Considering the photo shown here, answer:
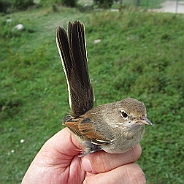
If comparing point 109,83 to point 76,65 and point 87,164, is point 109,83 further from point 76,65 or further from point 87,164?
point 87,164

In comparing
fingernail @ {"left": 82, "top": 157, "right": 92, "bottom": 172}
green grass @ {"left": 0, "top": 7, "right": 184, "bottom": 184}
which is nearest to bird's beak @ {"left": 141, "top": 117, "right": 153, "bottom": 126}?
fingernail @ {"left": 82, "top": 157, "right": 92, "bottom": 172}

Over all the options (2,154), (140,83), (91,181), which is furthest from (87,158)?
(140,83)

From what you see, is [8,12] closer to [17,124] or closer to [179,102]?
[17,124]

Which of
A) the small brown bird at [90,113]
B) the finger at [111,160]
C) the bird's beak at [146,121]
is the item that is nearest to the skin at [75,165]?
the finger at [111,160]

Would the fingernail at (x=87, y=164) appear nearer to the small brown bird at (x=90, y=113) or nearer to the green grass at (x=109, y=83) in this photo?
the small brown bird at (x=90, y=113)

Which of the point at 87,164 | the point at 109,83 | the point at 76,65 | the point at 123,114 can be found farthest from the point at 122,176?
the point at 109,83

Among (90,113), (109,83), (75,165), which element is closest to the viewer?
(90,113)

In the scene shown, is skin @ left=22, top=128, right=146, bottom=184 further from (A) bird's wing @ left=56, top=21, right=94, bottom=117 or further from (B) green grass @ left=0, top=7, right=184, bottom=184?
(B) green grass @ left=0, top=7, right=184, bottom=184
